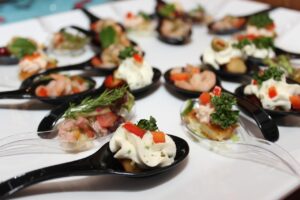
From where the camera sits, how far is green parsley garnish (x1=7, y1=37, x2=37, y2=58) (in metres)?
2.90

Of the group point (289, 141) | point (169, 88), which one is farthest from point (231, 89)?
point (289, 141)

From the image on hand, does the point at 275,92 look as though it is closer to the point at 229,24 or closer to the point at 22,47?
the point at 229,24

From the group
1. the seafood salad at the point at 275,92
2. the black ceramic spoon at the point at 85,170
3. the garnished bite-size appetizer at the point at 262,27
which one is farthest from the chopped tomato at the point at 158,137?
the garnished bite-size appetizer at the point at 262,27

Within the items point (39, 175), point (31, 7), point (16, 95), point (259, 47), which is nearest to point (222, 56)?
point (259, 47)

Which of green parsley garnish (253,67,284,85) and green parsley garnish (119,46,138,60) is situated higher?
green parsley garnish (119,46,138,60)

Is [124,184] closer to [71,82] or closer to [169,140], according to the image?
[169,140]

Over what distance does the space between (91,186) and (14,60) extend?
5.60 ft

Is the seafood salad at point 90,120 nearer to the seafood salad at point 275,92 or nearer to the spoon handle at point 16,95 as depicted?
the spoon handle at point 16,95

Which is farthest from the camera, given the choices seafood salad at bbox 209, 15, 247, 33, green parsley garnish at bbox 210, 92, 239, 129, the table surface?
seafood salad at bbox 209, 15, 247, 33

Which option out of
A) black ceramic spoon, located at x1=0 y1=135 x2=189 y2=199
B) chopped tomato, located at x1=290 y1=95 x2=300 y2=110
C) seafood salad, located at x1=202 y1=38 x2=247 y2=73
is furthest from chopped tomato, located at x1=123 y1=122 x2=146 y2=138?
seafood salad, located at x1=202 y1=38 x2=247 y2=73

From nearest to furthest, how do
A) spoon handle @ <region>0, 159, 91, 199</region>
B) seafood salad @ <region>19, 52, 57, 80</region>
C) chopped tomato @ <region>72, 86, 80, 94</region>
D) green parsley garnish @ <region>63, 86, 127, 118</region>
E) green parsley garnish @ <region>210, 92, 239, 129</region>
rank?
spoon handle @ <region>0, 159, 91, 199</region>, green parsley garnish @ <region>210, 92, 239, 129</region>, green parsley garnish @ <region>63, 86, 127, 118</region>, chopped tomato @ <region>72, 86, 80, 94</region>, seafood salad @ <region>19, 52, 57, 80</region>

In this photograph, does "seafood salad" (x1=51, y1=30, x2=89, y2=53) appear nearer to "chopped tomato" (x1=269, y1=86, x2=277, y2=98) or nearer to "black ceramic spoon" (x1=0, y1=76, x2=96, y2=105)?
"black ceramic spoon" (x1=0, y1=76, x2=96, y2=105)

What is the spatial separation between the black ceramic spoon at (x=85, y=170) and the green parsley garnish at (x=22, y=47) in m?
1.45

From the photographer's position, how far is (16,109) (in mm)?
2346
